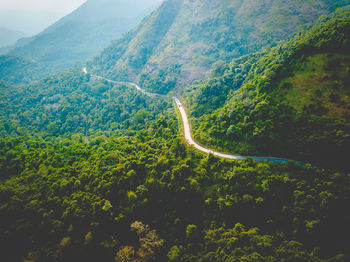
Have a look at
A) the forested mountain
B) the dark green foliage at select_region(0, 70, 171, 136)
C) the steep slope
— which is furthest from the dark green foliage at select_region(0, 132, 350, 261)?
the forested mountain

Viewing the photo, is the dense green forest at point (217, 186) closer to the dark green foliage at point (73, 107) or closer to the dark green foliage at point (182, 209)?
the dark green foliage at point (182, 209)

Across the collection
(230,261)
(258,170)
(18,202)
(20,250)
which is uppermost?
(18,202)

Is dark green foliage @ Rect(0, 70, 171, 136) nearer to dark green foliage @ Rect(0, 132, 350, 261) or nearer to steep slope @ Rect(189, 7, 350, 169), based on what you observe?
dark green foliage @ Rect(0, 132, 350, 261)

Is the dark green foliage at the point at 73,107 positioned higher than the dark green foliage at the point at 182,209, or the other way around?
the dark green foliage at the point at 73,107

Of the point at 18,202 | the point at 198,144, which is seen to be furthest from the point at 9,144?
the point at 198,144

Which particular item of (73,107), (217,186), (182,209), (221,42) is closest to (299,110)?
(217,186)

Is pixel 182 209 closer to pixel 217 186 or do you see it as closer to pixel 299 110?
pixel 217 186

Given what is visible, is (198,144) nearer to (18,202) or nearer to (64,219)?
(64,219)

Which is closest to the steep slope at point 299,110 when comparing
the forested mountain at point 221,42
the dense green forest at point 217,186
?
the dense green forest at point 217,186
